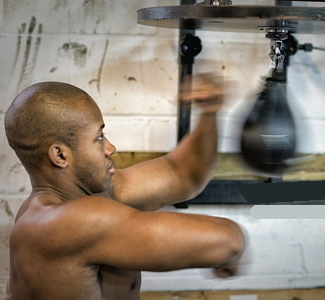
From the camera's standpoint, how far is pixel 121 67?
1884mm

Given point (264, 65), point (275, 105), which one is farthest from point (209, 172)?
point (264, 65)

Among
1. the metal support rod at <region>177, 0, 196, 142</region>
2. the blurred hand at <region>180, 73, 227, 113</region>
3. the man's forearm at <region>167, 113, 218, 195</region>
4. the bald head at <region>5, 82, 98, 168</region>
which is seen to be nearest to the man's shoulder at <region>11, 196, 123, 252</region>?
the bald head at <region>5, 82, 98, 168</region>

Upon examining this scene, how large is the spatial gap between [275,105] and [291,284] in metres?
1.18

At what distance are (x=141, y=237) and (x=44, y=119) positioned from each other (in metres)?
0.30

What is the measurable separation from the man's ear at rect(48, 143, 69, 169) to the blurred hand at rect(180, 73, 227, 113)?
11.7 inches

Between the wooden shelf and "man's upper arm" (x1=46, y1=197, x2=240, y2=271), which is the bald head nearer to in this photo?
"man's upper arm" (x1=46, y1=197, x2=240, y2=271)

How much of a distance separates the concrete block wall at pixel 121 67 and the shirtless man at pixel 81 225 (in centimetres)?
68

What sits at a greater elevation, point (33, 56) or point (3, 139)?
point (33, 56)

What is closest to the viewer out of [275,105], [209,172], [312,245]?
[275,105]

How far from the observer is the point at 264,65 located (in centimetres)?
192

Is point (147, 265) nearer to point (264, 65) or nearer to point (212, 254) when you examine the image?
point (212, 254)

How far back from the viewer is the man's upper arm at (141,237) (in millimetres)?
961

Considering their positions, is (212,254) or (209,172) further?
(209,172)

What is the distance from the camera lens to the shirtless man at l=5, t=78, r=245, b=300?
3.17ft
